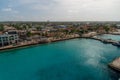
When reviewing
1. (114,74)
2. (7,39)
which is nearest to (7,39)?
(7,39)

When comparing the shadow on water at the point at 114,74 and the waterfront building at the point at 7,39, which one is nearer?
the shadow on water at the point at 114,74

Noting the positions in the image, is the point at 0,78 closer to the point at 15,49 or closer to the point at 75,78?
the point at 75,78

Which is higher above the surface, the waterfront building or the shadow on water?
the waterfront building

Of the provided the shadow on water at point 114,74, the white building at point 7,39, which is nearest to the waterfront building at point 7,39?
the white building at point 7,39

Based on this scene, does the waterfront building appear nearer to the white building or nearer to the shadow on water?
the white building

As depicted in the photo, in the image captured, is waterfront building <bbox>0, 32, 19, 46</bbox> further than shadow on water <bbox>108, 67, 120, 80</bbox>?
Yes

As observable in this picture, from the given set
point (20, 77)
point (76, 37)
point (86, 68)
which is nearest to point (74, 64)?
point (86, 68)

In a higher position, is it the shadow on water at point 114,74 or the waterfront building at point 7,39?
the waterfront building at point 7,39

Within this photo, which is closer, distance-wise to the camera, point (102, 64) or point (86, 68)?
point (86, 68)

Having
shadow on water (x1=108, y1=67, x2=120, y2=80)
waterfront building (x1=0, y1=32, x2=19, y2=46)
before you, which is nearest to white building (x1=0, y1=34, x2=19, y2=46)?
waterfront building (x1=0, y1=32, x2=19, y2=46)

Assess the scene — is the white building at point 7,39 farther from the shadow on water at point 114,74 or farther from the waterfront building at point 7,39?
the shadow on water at point 114,74

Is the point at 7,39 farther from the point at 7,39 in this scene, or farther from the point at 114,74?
the point at 114,74
